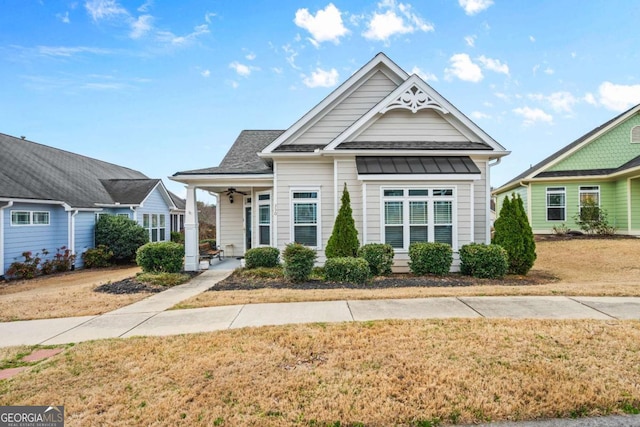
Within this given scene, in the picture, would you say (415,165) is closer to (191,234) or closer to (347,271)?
(347,271)

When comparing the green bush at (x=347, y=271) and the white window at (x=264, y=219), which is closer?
the green bush at (x=347, y=271)

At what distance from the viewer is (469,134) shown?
11.4m

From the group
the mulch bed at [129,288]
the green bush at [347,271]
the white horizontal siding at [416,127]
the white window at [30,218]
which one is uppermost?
the white horizontal siding at [416,127]

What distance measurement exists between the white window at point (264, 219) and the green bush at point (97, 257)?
9301mm

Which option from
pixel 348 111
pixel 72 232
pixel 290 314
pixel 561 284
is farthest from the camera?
pixel 72 232

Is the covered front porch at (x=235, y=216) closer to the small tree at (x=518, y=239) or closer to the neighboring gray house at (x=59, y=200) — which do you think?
the neighboring gray house at (x=59, y=200)

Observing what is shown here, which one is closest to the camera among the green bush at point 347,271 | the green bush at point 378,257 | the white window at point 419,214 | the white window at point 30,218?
the green bush at point 347,271

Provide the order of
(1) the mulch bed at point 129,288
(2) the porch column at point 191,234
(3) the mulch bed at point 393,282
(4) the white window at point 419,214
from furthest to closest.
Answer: (2) the porch column at point 191,234 < (4) the white window at point 419,214 < (1) the mulch bed at point 129,288 < (3) the mulch bed at point 393,282

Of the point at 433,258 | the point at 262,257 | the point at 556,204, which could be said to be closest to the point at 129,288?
the point at 262,257

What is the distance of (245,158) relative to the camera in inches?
573

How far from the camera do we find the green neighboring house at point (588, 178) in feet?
59.4

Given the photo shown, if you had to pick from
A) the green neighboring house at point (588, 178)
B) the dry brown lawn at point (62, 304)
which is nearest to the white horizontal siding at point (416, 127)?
the dry brown lawn at point (62, 304)

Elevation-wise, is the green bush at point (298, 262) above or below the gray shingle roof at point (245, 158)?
below

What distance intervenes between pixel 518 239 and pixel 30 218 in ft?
62.3
